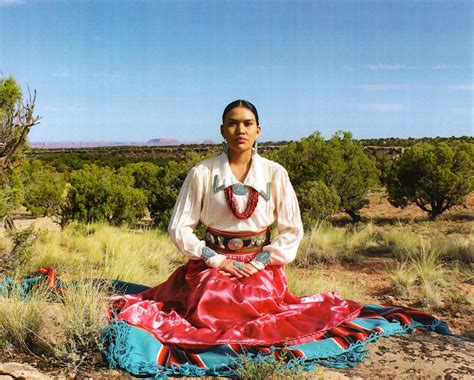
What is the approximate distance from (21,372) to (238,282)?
1595mm

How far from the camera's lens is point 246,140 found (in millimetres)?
3711

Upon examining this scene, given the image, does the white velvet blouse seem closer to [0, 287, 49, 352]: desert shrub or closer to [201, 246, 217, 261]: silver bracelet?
[201, 246, 217, 261]: silver bracelet

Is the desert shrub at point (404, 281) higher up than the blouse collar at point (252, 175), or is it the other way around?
the blouse collar at point (252, 175)

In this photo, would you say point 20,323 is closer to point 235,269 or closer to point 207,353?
point 207,353

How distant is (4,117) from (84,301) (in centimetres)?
490

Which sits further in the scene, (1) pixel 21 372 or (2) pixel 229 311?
(2) pixel 229 311

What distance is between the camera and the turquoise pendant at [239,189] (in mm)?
3686

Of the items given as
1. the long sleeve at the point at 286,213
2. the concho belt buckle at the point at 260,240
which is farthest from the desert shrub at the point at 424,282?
the concho belt buckle at the point at 260,240

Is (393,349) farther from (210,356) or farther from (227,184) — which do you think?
(227,184)

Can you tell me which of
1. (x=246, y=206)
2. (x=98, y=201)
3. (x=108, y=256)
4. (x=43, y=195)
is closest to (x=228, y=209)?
(x=246, y=206)

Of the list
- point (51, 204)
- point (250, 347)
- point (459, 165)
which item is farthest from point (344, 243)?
point (51, 204)

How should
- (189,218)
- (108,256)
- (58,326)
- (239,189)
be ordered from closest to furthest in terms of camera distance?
(58,326), (239,189), (189,218), (108,256)

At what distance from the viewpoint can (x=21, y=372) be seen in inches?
107

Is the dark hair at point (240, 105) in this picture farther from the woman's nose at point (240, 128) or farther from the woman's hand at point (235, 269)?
the woman's hand at point (235, 269)
